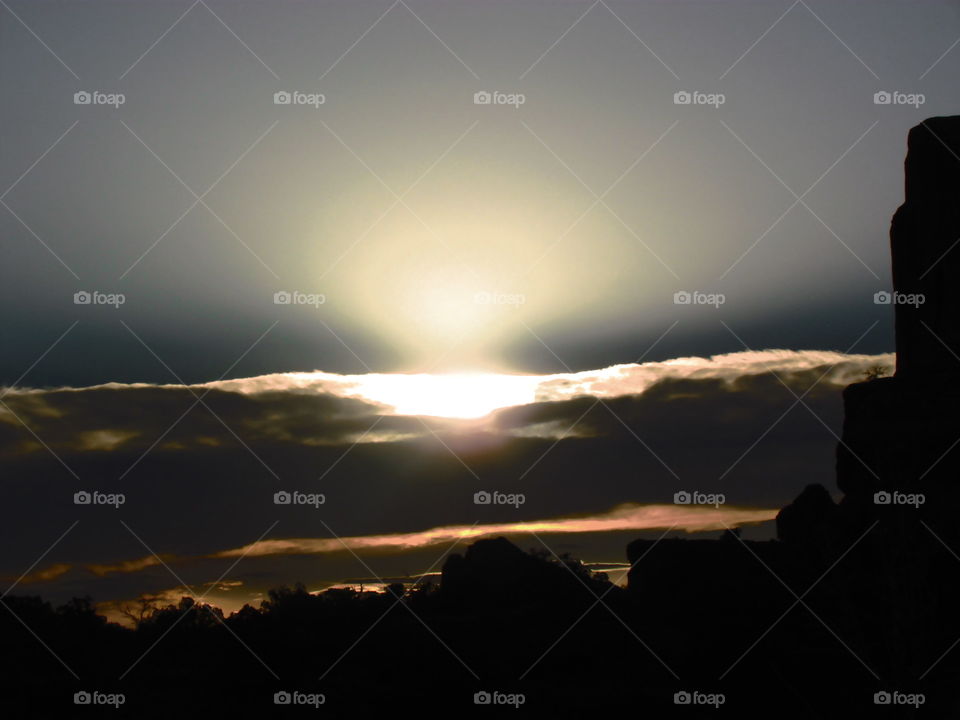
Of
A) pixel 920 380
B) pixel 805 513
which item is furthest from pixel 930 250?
pixel 805 513

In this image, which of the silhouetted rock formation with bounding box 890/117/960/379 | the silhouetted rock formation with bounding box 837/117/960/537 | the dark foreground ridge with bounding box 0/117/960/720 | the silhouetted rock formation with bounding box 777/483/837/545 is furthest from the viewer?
the silhouetted rock formation with bounding box 777/483/837/545

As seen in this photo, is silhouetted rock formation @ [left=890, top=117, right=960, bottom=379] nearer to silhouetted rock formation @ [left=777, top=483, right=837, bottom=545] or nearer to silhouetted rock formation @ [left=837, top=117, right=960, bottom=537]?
Answer: silhouetted rock formation @ [left=837, top=117, right=960, bottom=537]

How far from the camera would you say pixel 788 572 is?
38.9 meters

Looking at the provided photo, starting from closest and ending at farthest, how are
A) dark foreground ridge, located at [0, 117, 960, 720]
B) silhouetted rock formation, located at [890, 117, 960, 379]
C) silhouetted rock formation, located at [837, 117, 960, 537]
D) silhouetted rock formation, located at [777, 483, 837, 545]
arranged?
dark foreground ridge, located at [0, 117, 960, 720], silhouetted rock formation, located at [837, 117, 960, 537], silhouetted rock formation, located at [890, 117, 960, 379], silhouetted rock formation, located at [777, 483, 837, 545]

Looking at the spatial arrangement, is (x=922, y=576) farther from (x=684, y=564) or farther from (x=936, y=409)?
(x=684, y=564)

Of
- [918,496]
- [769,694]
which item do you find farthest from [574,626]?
[918,496]

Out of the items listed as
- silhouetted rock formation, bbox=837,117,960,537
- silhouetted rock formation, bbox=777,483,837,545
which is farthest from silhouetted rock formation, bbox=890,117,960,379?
silhouetted rock formation, bbox=777,483,837,545

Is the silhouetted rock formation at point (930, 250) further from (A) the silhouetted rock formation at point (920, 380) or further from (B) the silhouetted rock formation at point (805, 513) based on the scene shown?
(B) the silhouetted rock formation at point (805, 513)

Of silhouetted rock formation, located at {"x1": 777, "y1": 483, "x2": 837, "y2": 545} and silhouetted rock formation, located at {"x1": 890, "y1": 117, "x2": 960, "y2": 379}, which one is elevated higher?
silhouetted rock formation, located at {"x1": 890, "y1": 117, "x2": 960, "y2": 379}

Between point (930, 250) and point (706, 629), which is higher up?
point (930, 250)

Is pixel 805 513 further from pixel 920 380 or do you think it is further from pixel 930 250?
pixel 930 250

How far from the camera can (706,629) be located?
4203 centimetres

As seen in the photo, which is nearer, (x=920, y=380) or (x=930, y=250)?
(x=920, y=380)

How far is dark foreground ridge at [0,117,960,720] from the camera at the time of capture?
33.1m
